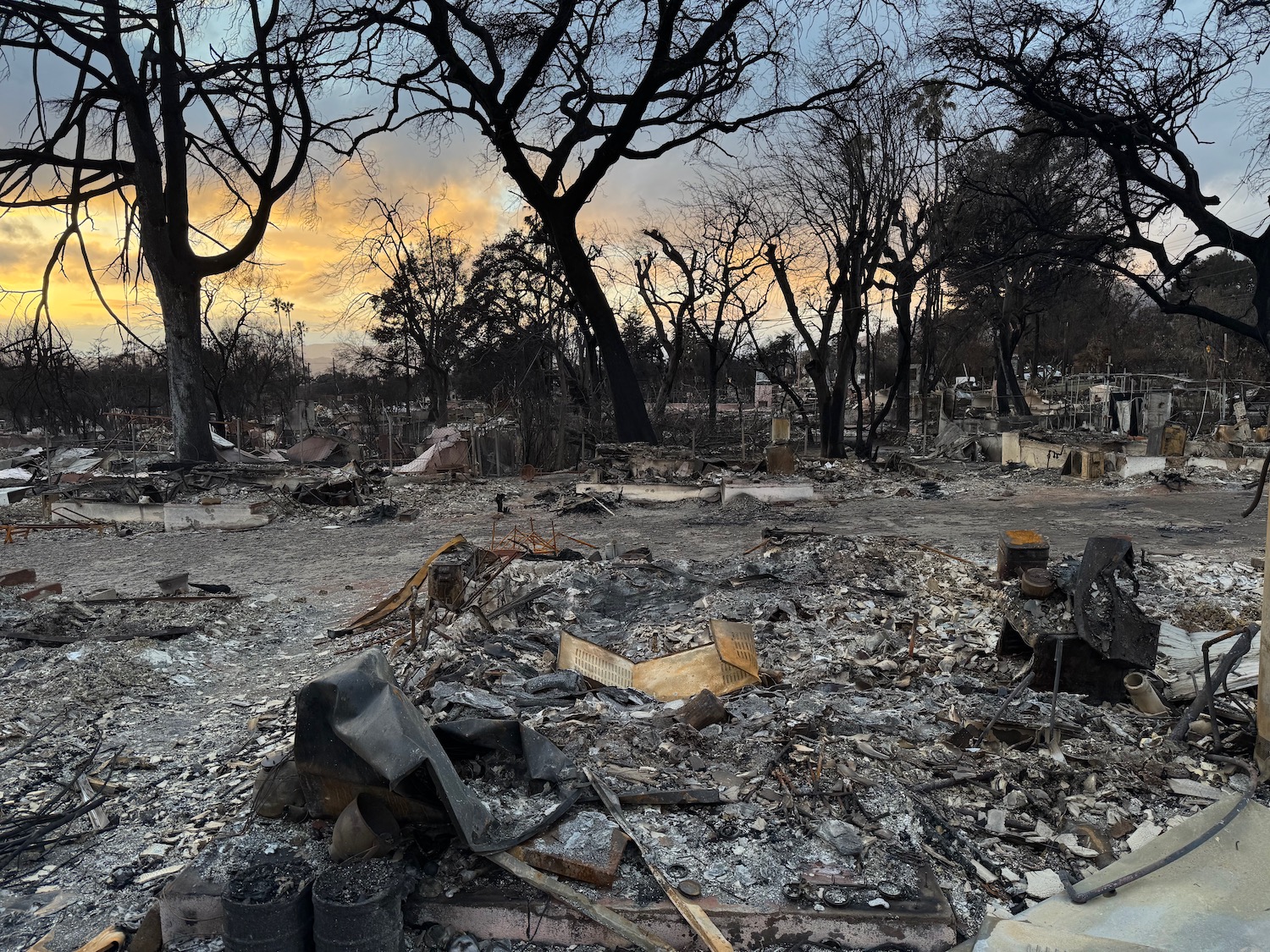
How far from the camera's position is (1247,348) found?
2853 centimetres

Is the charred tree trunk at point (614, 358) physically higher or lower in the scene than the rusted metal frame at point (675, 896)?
higher

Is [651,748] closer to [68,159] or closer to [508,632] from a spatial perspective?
[508,632]

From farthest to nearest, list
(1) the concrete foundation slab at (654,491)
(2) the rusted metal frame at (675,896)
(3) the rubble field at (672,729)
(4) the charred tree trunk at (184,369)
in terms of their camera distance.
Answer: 1. (4) the charred tree trunk at (184,369)
2. (1) the concrete foundation slab at (654,491)
3. (3) the rubble field at (672,729)
4. (2) the rusted metal frame at (675,896)

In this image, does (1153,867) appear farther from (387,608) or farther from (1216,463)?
(1216,463)

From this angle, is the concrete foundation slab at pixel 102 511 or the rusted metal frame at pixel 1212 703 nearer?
the rusted metal frame at pixel 1212 703

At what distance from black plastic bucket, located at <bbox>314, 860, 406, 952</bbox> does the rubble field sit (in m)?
0.21

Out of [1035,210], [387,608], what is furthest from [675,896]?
[1035,210]

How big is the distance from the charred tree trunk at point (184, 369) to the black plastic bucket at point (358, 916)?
675 inches

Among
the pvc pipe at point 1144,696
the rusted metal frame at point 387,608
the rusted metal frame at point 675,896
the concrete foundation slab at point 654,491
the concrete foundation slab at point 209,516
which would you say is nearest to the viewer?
the rusted metal frame at point 675,896

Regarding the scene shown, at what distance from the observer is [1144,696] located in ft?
14.7

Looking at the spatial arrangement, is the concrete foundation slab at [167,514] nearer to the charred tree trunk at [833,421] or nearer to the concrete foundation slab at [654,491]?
the concrete foundation slab at [654,491]

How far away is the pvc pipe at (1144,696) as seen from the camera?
14.6ft

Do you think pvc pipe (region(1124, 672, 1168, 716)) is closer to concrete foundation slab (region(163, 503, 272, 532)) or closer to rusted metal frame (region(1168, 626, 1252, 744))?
rusted metal frame (region(1168, 626, 1252, 744))

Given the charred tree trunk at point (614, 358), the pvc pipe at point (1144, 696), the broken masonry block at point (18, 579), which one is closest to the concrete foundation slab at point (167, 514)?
the broken masonry block at point (18, 579)
